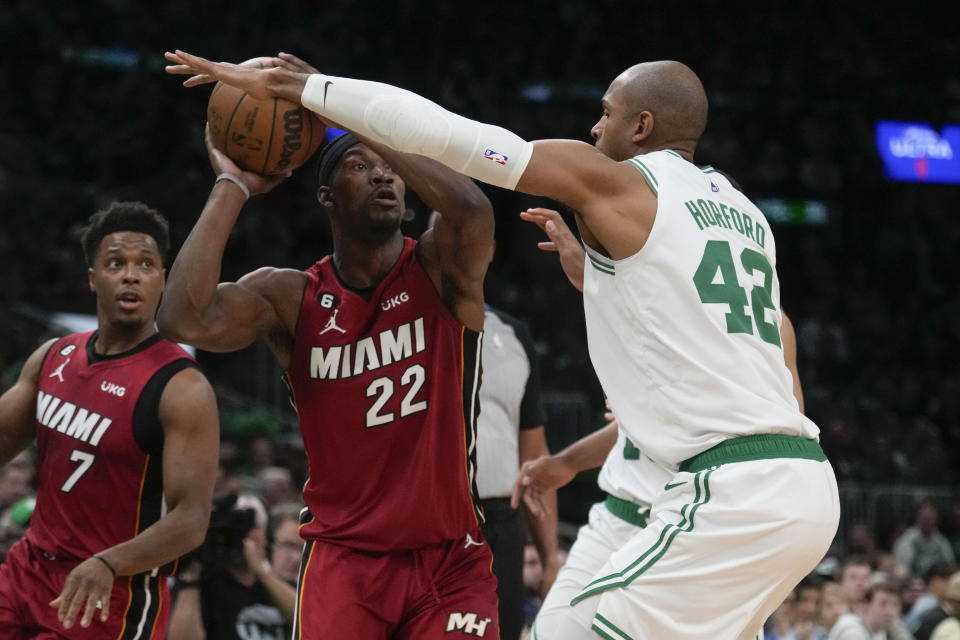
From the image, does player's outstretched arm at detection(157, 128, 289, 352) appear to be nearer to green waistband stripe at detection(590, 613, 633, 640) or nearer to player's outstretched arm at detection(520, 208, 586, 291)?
player's outstretched arm at detection(520, 208, 586, 291)

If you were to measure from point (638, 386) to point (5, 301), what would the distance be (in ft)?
34.5

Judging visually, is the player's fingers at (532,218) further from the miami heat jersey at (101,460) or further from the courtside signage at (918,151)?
the courtside signage at (918,151)

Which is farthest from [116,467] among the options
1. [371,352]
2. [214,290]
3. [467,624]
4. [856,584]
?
[856,584]

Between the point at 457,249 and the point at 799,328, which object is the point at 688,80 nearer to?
the point at 457,249

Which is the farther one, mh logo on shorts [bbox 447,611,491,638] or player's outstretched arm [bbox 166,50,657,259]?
mh logo on shorts [bbox 447,611,491,638]

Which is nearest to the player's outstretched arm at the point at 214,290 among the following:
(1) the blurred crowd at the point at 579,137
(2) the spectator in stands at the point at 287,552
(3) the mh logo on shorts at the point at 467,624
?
(3) the mh logo on shorts at the point at 467,624

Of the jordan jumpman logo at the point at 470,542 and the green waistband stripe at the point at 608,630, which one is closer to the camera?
the green waistband stripe at the point at 608,630

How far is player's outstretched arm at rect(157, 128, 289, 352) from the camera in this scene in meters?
3.94

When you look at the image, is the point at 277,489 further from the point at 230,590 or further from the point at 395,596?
the point at 395,596

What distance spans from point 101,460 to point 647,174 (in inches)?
87.3

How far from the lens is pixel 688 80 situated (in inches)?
157

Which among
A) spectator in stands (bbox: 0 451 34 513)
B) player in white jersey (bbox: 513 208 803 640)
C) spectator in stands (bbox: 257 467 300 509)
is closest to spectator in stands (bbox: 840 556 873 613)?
spectator in stands (bbox: 257 467 300 509)

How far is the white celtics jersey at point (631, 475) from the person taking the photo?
16.5 ft

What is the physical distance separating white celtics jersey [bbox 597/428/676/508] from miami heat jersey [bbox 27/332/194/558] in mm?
1787
